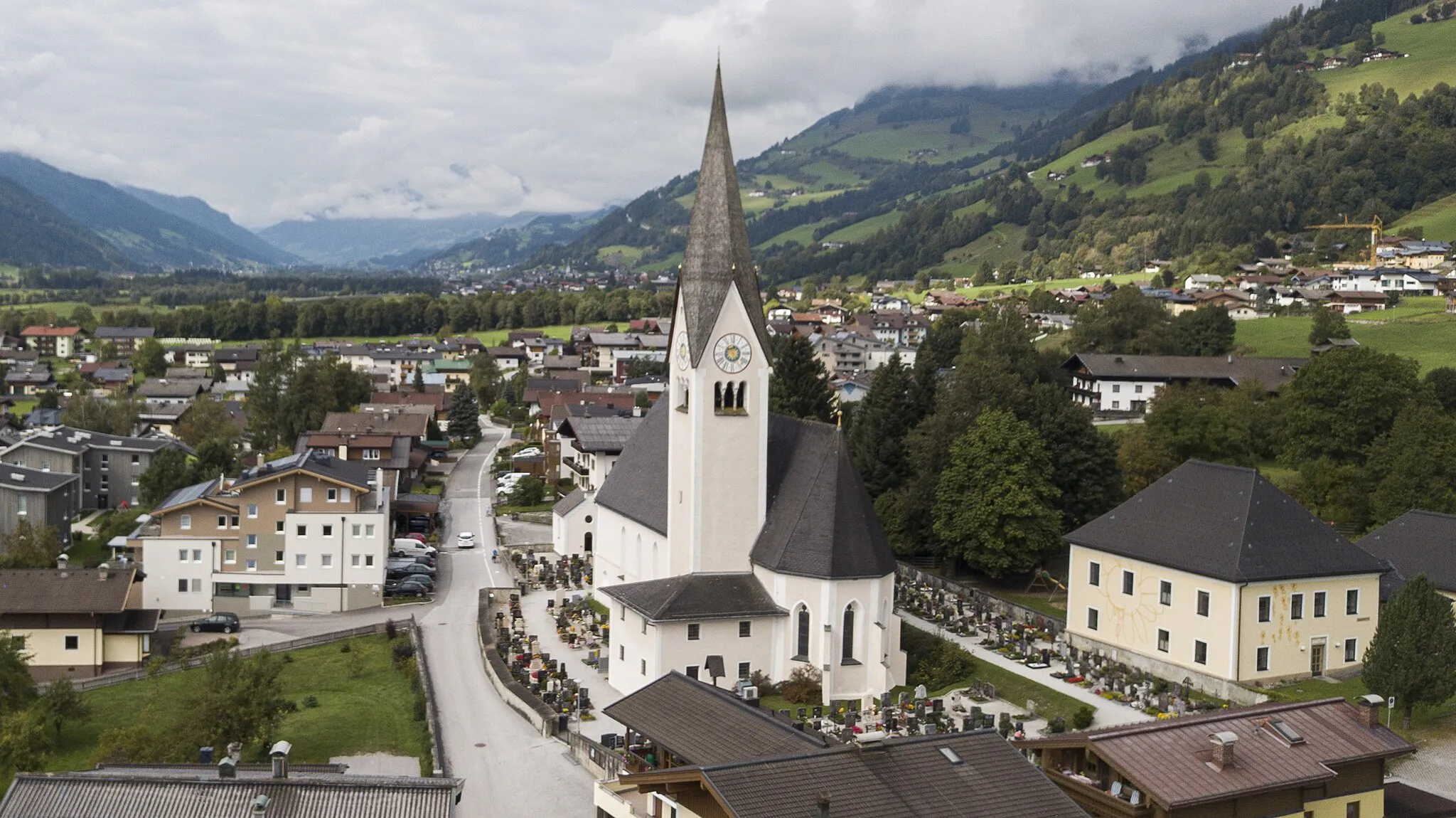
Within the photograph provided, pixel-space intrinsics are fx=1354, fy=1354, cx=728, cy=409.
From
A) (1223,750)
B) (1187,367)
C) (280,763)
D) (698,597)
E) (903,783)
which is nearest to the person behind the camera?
(903,783)

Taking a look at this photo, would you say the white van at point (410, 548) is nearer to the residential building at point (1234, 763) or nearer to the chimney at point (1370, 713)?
the residential building at point (1234, 763)

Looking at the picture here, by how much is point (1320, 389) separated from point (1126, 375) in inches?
1119

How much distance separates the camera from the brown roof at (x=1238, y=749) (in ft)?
85.5

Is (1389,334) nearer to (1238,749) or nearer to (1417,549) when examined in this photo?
(1417,549)

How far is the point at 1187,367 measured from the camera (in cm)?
9181

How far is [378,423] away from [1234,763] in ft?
239

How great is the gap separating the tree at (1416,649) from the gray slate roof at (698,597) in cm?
1705

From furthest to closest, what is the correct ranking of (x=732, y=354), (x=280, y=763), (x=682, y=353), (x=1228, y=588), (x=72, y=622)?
(x=72, y=622) < (x=682, y=353) < (x=732, y=354) < (x=1228, y=588) < (x=280, y=763)

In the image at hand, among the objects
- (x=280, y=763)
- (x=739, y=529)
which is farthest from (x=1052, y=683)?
(x=280, y=763)

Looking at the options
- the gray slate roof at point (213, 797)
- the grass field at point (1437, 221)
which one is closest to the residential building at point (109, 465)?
the gray slate roof at point (213, 797)

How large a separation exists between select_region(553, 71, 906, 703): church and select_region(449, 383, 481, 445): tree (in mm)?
63759

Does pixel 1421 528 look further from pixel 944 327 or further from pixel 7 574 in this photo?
pixel 944 327

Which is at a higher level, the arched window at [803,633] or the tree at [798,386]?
the tree at [798,386]

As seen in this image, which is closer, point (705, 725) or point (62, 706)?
point (705, 725)
